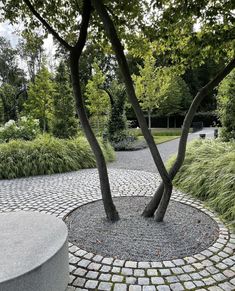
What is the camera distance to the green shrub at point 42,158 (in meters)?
6.41

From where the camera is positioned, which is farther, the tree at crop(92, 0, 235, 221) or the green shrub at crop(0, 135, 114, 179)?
the green shrub at crop(0, 135, 114, 179)

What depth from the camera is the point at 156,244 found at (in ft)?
9.56

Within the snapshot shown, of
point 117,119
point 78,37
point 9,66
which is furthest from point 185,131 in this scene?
point 9,66

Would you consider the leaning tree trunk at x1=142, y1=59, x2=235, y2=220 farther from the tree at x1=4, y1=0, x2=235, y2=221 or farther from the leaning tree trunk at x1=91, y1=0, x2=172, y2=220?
the leaning tree trunk at x1=91, y1=0, x2=172, y2=220

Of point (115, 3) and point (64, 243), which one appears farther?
point (115, 3)

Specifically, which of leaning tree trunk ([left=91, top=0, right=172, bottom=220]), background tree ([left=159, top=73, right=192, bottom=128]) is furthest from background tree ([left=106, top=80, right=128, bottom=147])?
background tree ([left=159, top=73, right=192, bottom=128])

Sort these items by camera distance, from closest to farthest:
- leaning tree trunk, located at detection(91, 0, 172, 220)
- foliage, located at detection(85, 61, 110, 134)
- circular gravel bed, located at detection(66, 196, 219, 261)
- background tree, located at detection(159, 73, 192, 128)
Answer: circular gravel bed, located at detection(66, 196, 219, 261)
leaning tree trunk, located at detection(91, 0, 172, 220)
foliage, located at detection(85, 61, 110, 134)
background tree, located at detection(159, 73, 192, 128)

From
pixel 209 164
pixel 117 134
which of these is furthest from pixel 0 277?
pixel 117 134

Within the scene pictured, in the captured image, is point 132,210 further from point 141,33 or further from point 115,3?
point 115,3

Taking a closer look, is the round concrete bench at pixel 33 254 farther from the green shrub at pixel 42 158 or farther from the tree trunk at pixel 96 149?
the green shrub at pixel 42 158

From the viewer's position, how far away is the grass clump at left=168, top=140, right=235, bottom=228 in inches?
152

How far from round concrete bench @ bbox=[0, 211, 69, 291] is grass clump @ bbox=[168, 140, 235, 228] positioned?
7.99 ft

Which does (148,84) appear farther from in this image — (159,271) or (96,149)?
(159,271)

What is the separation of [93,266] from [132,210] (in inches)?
58.8
